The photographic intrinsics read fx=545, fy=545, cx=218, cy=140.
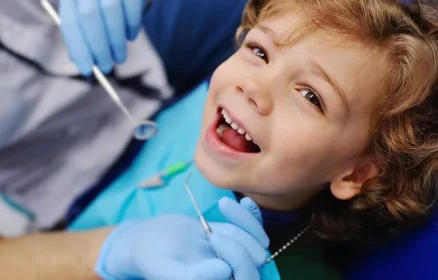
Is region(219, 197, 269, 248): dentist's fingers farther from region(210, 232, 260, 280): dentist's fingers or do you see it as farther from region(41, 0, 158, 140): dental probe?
region(41, 0, 158, 140): dental probe

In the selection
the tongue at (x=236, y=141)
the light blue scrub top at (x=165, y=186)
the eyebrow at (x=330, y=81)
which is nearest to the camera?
the eyebrow at (x=330, y=81)

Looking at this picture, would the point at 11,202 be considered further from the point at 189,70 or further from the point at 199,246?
the point at 189,70

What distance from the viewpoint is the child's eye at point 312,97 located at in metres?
0.88

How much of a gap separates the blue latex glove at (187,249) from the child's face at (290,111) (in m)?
0.06

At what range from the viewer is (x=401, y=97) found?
891 millimetres

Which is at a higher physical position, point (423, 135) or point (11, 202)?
point (423, 135)

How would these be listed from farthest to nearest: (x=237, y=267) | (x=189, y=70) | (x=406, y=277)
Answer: (x=189, y=70)
(x=406, y=277)
(x=237, y=267)

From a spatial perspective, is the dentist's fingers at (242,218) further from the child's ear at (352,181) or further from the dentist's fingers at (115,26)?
the dentist's fingers at (115,26)

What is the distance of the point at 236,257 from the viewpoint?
2.87 feet

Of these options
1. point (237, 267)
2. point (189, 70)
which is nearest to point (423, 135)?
point (237, 267)

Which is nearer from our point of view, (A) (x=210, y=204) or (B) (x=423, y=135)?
(B) (x=423, y=135)

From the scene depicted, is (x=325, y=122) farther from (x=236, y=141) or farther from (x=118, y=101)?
(x=118, y=101)

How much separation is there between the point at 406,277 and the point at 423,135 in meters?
0.28

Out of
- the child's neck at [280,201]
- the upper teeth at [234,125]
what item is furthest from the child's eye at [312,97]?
the child's neck at [280,201]
